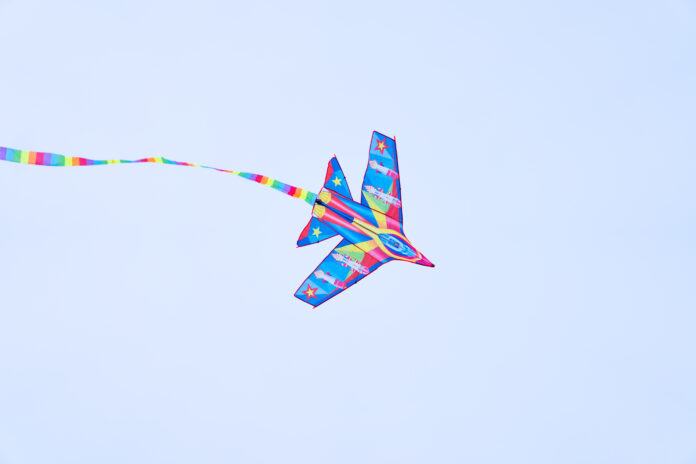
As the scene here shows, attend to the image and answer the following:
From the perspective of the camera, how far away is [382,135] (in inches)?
715

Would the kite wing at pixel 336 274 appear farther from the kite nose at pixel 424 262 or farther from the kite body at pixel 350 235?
the kite nose at pixel 424 262

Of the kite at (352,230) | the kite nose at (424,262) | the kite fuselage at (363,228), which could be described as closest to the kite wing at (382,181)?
the kite at (352,230)

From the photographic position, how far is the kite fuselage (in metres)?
17.1

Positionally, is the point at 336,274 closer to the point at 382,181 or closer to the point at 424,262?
the point at 424,262

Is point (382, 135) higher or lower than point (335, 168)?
higher

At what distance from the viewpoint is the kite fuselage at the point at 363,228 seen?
56.2 ft

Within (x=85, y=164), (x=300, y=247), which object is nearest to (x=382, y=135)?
(x=300, y=247)

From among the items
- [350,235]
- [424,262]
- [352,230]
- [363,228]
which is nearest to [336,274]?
[350,235]

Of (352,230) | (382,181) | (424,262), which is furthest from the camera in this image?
(382,181)

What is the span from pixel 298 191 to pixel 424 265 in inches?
175

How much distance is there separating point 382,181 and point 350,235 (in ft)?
6.66

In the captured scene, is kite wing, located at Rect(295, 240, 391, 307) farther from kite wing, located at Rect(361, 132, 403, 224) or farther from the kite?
kite wing, located at Rect(361, 132, 403, 224)

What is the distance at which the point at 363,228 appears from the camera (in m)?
17.3

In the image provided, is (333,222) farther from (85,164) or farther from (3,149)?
(3,149)
